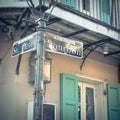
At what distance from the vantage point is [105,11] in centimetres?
875

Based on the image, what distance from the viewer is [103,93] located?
9242mm

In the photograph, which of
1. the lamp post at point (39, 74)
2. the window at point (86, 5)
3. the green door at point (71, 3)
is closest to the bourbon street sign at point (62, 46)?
the lamp post at point (39, 74)

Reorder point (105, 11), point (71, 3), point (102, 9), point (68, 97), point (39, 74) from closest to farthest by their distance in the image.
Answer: point (39, 74) < point (71, 3) < point (68, 97) < point (102, 9) < point (105, 11)

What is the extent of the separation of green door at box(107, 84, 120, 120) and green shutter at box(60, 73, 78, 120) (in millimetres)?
1459

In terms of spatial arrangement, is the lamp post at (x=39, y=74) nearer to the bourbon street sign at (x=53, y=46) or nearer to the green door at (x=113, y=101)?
the bourbon street sign at (x=53, y=46)

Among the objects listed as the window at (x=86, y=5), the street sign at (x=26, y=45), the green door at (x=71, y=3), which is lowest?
the street sign at (x=26, y=45)

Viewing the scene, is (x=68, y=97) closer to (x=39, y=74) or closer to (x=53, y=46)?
(x=53, y=46)

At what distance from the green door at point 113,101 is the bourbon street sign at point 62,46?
412cm

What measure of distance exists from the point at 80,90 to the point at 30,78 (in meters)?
2.20

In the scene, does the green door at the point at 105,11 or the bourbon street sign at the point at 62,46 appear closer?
the bourbon street sign at the point at 62,46

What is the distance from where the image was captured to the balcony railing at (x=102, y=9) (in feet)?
26.2

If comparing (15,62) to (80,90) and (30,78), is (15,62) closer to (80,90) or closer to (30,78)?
(30,78)

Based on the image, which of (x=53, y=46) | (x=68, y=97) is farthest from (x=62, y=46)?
(x=68, y=97)

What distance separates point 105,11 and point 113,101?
2770 millimetres
